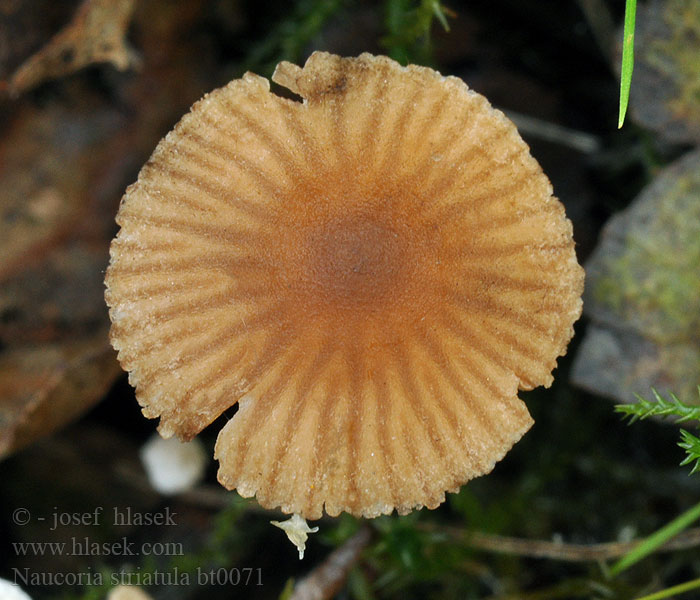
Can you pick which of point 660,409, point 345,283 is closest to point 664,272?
point 660,409

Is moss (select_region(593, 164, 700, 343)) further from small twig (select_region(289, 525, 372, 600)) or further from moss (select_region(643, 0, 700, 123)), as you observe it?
Answer: small twig (select_region(289, 525, 372, 600))

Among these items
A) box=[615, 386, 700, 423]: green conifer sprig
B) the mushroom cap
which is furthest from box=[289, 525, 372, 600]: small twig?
box=[615, 386, 700, 423]: green conifer sprig

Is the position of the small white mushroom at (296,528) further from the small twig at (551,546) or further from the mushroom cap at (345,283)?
the small twig at (551,546)

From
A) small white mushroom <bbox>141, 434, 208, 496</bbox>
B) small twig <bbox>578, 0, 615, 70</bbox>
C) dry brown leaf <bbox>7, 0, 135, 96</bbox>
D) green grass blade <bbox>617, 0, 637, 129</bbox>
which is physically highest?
dry brown leaf <bbox>7, 0, 135, 96</bbox>

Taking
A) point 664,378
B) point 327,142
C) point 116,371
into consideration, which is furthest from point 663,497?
point 116,371

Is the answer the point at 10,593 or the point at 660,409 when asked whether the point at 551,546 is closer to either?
the point at 660,409
